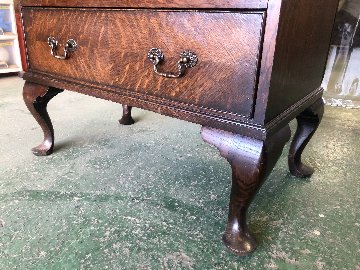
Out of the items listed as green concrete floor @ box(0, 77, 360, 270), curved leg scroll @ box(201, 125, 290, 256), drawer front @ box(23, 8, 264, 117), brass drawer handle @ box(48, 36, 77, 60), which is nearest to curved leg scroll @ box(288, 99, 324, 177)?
green concrete floor @ box(0, 77, 360, 270)

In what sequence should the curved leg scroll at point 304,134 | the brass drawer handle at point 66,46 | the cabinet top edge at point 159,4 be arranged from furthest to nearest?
1. the curved leg scroll at point 304,134
2. the brass drawer handle at point 66,46
3. the cabinet top edge at point 159,4

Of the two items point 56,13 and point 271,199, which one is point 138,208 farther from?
point 56,13

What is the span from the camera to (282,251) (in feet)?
2.50

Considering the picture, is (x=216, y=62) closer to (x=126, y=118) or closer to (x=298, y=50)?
(x=298, y=50)

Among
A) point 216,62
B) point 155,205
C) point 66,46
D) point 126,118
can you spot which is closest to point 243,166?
point 216,62

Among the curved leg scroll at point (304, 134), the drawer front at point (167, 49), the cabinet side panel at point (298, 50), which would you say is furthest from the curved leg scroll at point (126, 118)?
the cabinet side panel at point (298, 50)

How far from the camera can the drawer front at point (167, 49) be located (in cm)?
59

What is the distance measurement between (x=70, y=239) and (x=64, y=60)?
52 cm

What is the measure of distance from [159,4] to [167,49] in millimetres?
96

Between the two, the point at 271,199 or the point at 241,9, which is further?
the point at 271,199

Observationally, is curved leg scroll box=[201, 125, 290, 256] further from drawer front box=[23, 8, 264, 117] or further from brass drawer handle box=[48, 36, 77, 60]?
brass drawer handle box=[48, 36, 77, 60]

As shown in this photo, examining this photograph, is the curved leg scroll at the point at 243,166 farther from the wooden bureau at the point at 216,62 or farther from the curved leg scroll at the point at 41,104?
the curved leg scroll at the point at 41,104

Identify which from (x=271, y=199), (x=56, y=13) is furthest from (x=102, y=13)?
(x=271, y=199)

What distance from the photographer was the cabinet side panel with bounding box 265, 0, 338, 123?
0.59 meters
